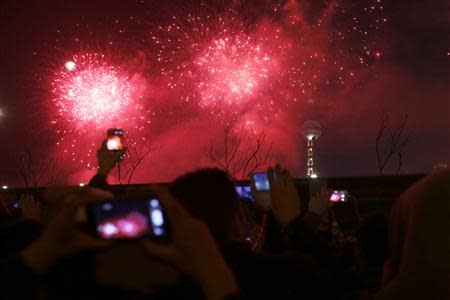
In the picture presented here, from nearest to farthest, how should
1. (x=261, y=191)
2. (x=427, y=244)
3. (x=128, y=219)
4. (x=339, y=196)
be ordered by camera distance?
(x=128, y=219), (x=427, y=244), (x=261, y=191), (x=339, y=196)

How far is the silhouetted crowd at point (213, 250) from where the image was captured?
140 cm

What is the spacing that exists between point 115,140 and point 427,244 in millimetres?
3019

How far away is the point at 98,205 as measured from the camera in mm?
1528

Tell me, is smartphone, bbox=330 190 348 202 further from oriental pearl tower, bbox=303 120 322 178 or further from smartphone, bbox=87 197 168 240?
oriental pearl tower, bbox=303 120 322 178

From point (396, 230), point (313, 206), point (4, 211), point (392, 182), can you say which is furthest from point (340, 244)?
point (392, 182)

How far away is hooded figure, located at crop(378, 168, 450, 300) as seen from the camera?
203 centimetres

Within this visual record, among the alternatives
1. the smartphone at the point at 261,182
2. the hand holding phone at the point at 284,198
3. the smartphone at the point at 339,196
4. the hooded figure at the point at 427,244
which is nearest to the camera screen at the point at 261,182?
the smartphone at the point at 261,182

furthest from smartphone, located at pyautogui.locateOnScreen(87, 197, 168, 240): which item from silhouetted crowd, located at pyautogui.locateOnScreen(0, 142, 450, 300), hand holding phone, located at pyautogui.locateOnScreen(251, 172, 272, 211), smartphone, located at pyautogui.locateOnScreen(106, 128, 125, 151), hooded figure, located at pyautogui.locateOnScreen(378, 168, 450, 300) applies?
smartphone, located at pyautogui.locateOnScreen(106, 128, 125, 151)

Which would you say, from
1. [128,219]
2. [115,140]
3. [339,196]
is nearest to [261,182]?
[128,219]

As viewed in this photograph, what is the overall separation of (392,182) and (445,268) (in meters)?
5.83

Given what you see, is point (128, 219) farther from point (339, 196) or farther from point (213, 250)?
point (339, 196)

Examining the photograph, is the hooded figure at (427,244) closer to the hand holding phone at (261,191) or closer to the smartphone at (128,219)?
the hand holding phone at (261,191)

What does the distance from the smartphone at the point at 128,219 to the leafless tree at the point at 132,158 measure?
28.0 m

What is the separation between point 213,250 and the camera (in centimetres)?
138
